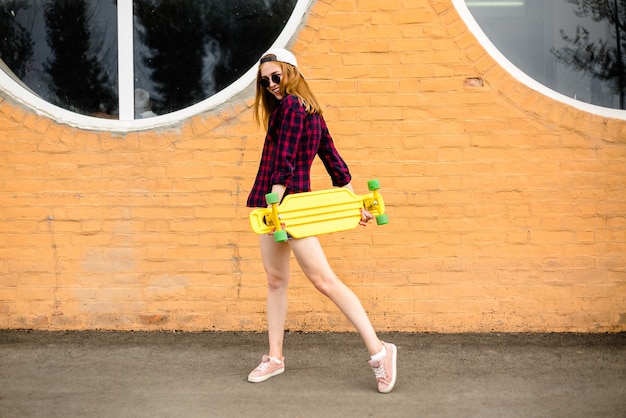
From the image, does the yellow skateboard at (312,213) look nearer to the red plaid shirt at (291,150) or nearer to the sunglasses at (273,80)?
the red plaid shirt at (291,150)

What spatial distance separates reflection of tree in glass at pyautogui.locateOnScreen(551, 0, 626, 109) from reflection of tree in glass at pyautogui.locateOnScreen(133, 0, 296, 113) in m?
1.82

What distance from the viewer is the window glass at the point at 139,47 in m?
5.29

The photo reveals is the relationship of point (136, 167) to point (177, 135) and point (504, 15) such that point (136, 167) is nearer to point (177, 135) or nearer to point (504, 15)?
point (177, 135)

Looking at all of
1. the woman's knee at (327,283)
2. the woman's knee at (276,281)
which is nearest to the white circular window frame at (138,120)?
the woman's knee at (276,281)

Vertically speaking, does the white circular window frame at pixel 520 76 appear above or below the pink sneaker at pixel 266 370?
above

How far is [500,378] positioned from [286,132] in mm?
1741

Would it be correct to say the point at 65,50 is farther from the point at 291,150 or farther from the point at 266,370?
the point at 266,370

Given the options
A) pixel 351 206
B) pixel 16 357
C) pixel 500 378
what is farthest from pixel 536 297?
pixel 16 357

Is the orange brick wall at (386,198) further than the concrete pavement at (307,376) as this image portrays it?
Yes

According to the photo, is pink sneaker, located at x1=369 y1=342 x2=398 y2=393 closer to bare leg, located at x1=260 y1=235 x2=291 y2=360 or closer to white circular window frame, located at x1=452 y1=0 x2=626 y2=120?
bare leg, located at x1=260 y1=235 x2=291 y2=360

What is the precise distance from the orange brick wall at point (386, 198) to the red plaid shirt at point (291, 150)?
106cm

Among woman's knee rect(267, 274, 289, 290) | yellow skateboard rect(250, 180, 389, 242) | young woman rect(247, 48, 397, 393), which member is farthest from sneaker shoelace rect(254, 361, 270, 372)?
yellow skateboard rect(250, 180, 389, 242)

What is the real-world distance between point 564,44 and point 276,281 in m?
2.42

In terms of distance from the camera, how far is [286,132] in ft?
12.7
